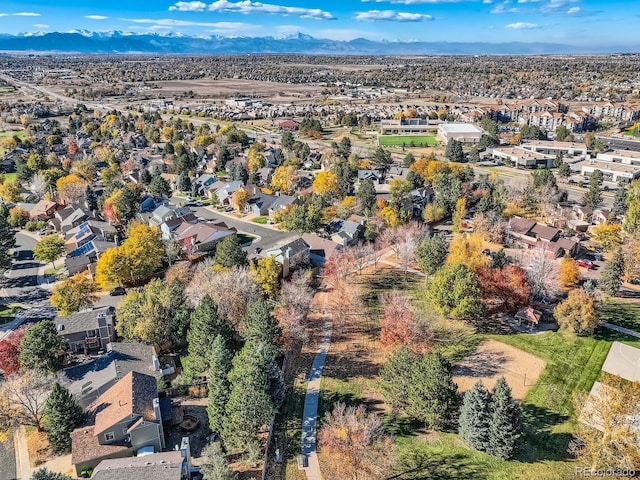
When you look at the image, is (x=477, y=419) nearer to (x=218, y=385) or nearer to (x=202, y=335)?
(x=218, y=385)

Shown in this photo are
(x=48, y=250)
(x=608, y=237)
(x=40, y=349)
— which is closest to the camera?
(x=40, y=349)

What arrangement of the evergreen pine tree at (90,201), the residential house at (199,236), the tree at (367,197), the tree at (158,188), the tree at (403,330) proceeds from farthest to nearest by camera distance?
the tree at (158,188)
the evergreen pine tree at (90,201)
the tree at (367,197)
the residential house at (199,236)
the tree at (403,330)

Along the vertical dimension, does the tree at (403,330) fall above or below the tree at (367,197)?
below

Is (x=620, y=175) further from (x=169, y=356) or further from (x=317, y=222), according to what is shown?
(x=169, y=356)

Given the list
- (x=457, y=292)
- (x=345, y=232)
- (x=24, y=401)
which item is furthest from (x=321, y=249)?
(x=24, y=401)

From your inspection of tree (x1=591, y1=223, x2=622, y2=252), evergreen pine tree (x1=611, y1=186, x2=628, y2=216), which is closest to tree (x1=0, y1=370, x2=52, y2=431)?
tree (x1=591, y1=223, x2=622, y2=252)

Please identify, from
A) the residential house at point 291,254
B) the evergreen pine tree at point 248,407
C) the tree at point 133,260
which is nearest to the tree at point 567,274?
the residential house at point 291,254

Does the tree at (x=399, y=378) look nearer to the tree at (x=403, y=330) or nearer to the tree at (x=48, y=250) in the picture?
the tree at (x=403, y=330)
